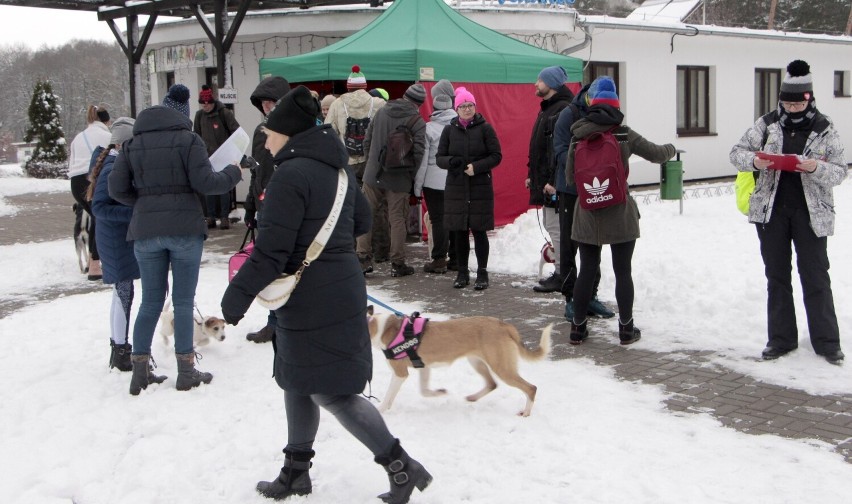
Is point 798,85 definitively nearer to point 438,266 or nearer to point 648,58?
point 438,266

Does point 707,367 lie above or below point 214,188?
below

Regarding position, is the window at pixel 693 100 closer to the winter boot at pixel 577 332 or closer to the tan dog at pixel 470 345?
the winter boot at pixel 577 332

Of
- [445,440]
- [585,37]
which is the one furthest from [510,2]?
[445,440]

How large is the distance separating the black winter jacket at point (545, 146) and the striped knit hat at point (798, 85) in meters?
2.29

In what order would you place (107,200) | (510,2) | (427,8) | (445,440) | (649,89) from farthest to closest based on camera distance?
(649,89) → (510,2) → (427,8) → (107,200) → (445,440)

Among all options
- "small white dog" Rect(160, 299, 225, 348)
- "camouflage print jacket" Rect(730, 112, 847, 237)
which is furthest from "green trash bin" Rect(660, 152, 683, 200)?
"small white dog" Rect(160, 299, 225, 348)

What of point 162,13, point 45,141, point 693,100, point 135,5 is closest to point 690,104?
point 693,100

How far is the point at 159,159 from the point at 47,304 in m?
4.17

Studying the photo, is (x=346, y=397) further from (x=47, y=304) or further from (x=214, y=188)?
(x=47, y=304)

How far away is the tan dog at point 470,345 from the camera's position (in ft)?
15.5

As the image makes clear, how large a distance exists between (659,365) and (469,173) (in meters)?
3.12

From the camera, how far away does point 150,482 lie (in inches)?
160

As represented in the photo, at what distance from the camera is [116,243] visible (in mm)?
5578

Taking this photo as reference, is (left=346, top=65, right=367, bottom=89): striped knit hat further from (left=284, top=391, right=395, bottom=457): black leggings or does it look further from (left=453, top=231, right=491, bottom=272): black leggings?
(left=284, top=391, right=395, bottom=457): black leggings
